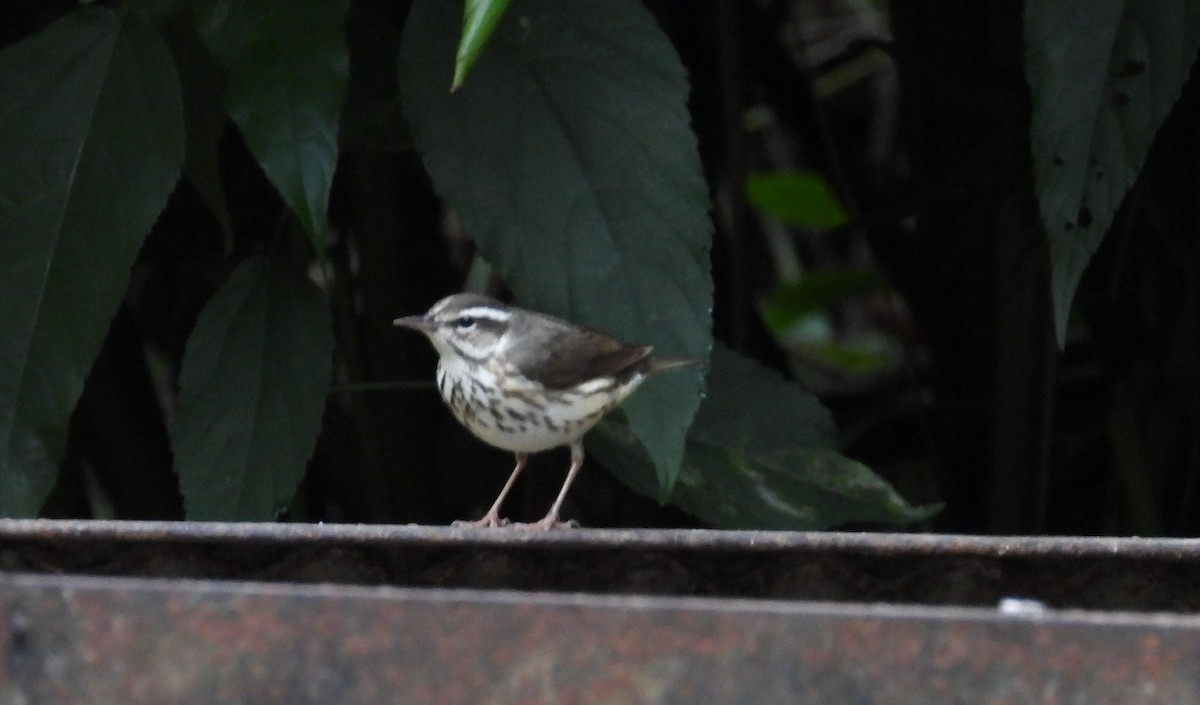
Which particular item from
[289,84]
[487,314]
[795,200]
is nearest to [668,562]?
[289,84]

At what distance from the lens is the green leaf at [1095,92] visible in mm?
A: 2686

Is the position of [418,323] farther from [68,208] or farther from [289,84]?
[289,84]

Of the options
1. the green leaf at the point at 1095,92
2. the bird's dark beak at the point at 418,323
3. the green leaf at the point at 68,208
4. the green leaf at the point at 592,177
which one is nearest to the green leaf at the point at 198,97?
the green leaf at the point at 68,208

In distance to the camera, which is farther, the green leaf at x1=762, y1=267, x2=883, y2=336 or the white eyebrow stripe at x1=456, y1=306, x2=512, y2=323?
the green leaf at x1=762, y1=267, x2=883, y2=336

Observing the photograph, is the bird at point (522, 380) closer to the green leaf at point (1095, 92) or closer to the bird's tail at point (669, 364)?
the bird's tail at point (669, 364)

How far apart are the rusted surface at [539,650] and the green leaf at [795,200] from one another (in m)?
5.14

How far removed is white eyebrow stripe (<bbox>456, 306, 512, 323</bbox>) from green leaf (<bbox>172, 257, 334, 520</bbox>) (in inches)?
23.0

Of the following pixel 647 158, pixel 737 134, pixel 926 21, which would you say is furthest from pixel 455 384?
pixel 926 21

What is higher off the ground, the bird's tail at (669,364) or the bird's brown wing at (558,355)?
the bird's tail at (669,364)

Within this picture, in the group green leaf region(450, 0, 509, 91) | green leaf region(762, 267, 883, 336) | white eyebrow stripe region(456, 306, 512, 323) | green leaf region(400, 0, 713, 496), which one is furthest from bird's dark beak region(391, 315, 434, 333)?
green leaf region(762, 267, 883, 336)

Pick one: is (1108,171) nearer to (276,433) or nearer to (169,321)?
(276,433)

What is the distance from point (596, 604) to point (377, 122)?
197 cm

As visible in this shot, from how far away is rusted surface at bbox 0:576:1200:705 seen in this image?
1319 mm

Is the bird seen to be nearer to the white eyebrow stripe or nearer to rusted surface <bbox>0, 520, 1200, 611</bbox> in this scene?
the white eyebrow stripe
